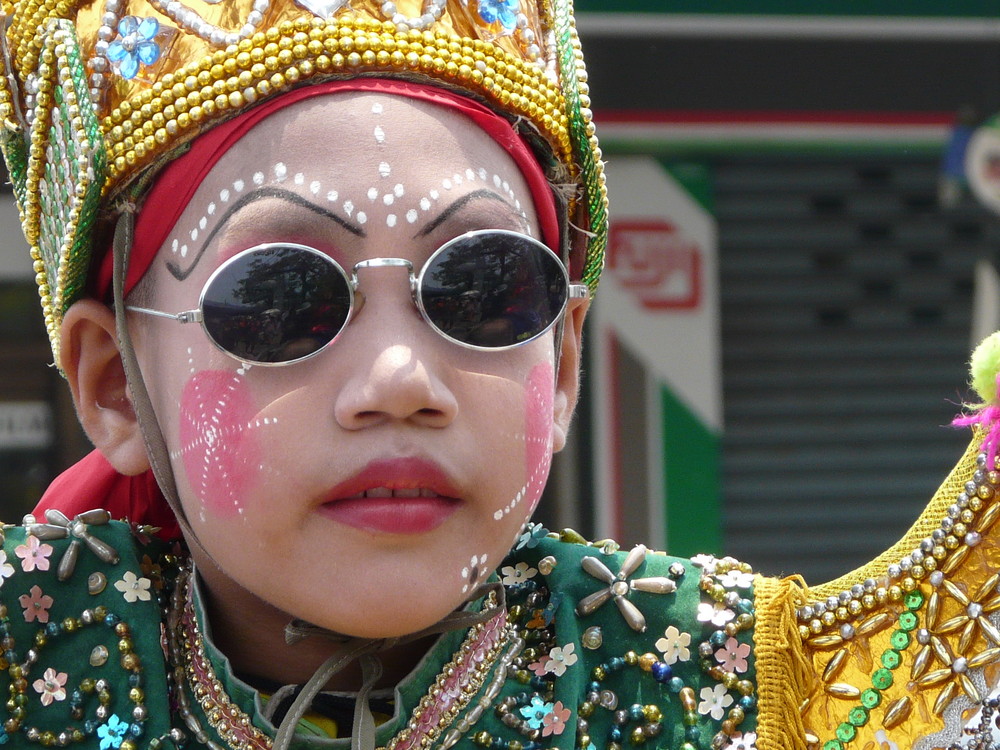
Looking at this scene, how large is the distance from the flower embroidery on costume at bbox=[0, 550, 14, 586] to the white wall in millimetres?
3612

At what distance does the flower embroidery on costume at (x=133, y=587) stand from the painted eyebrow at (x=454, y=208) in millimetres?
710

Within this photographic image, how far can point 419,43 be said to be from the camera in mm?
1878

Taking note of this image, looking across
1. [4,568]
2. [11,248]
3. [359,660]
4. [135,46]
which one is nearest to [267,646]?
[359,660]

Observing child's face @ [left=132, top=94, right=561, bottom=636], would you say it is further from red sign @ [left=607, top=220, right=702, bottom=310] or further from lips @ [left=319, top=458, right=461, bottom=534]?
red sign @ [left=607, top=220, right=702, bottom=310]

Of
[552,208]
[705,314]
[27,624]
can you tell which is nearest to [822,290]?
[705,314]

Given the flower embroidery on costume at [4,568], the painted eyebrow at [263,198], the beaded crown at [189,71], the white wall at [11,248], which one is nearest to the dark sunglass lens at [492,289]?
the painted eyebrow at [263,198]

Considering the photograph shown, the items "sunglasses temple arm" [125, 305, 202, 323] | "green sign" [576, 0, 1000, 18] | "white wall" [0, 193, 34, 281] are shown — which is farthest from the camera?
"green sign" [576, 0, 1000, 18]

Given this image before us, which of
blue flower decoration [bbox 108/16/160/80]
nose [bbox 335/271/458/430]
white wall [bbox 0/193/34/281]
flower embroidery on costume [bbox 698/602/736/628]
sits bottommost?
white wall [bbox 0/193/34/281]

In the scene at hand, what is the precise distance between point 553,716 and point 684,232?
403 centimetres

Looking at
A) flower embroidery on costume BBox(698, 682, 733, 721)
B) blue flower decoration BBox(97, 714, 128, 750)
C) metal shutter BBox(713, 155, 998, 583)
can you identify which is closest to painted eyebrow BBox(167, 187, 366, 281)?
blue flower decoration BBox(97, 714, 128, 750)

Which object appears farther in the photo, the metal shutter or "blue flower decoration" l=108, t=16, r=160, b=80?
the metal shutter

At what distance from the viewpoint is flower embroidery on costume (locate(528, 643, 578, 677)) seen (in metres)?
2.04

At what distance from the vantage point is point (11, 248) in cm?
540

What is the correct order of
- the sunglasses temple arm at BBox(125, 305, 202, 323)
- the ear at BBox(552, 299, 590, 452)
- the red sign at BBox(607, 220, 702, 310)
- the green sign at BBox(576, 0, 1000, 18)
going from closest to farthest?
the sunglasses temple arm at BBox(125, 305, 202, 323), the ear at BBox(552, 299, 590, 452), the green sign at BBox(576, 0, 1000, 18), the red sign at BBox(607, 220, 702, 310)
